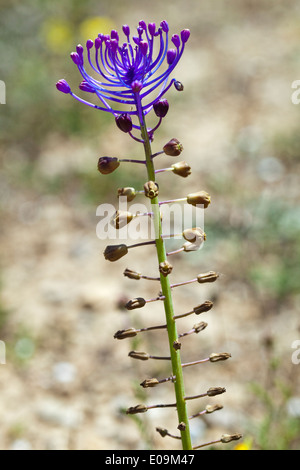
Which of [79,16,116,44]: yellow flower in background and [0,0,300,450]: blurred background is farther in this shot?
[79,16,116,44]: yellow flower in background

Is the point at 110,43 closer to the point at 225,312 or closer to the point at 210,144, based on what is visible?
the point at 225,312

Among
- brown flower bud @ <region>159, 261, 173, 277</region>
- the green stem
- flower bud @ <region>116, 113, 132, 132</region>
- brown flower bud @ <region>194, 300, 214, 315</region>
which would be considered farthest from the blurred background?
flower bud @ <region>116, 113, 132, 132</region>

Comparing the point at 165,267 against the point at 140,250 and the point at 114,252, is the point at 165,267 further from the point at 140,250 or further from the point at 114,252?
the point at 140,250

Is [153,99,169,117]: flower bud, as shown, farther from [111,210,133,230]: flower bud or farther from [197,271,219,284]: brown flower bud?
[197,271,219,284]: brown flower bud

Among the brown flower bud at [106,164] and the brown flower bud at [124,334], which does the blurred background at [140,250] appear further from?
the brown flower bud at [106,164]

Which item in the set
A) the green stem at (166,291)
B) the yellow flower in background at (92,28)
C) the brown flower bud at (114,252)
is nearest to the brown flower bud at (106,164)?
the green stem at (166,291)
